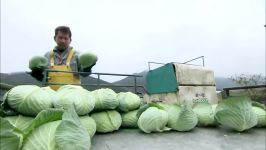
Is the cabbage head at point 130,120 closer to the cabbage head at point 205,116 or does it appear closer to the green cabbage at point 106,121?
the green cabbage at point 106,121

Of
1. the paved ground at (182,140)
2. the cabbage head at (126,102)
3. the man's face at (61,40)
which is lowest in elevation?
the paved ground at (182,140)

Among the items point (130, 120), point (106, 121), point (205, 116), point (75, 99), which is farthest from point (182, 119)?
point (75, 99)

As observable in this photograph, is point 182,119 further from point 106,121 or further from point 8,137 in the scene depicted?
point 8,137

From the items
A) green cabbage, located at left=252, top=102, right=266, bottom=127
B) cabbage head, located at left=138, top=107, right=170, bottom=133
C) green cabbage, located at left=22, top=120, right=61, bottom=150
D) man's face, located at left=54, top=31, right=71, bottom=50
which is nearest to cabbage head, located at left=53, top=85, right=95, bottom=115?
green cabbage, located at left=22, top=120, right=61, bottom=150

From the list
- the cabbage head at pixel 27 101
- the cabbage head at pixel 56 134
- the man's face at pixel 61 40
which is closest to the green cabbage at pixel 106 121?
the cabbage head at pixel 27 101

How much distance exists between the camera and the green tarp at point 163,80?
14.6 ft

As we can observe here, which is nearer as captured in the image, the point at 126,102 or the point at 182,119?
the point at 182,119

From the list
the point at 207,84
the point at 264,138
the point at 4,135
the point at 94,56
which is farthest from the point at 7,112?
the point at 207,84

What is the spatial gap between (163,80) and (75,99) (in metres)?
3.32

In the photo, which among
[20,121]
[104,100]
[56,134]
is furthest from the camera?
[104,100]

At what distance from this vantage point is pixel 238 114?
2184 mm

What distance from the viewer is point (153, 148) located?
1.77m

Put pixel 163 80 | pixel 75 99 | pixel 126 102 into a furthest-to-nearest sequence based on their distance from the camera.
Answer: pixel 163 80 < pixel 126 102 < pixel 75 99

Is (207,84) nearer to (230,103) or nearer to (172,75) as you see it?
(172,75)
